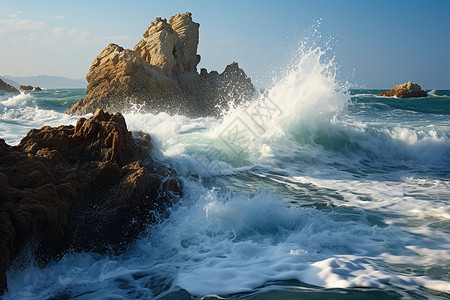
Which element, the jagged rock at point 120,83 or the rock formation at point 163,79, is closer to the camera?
the jagged rock at point 120,83

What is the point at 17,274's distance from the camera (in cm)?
264

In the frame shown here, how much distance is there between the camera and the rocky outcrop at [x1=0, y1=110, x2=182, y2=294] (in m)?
2.79

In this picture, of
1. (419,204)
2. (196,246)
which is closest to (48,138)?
(196,246)

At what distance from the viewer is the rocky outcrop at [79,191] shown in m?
2.79

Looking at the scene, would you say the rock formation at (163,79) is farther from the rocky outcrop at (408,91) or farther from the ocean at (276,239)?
the rocky outcrop at (408,91)

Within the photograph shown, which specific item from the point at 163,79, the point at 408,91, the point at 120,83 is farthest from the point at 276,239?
the point at 408,91

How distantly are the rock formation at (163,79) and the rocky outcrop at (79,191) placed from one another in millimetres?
12102

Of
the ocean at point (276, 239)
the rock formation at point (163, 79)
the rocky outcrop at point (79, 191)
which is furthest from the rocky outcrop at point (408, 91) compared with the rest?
the rocky outcrop at point (79, 191)

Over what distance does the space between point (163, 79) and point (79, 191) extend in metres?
15.3

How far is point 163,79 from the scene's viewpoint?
59.8 feet

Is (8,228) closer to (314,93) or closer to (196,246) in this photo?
(196,246)

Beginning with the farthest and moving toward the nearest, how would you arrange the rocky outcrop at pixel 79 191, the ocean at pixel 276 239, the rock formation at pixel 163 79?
the rock formation at pixel 163 79, the rocky outcrop at pixel 79 191, the ocean at pixel 276 239

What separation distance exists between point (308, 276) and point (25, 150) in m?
3.54

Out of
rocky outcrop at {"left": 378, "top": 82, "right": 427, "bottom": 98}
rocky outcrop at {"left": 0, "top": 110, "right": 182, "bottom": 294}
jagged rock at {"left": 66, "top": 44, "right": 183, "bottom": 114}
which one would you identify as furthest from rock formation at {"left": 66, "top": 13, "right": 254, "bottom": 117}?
rocky outcrop at {"left": 378, "top": 82, "right": 427, "bottom": 98}
